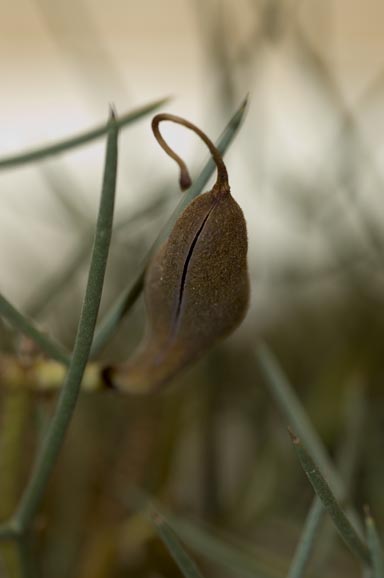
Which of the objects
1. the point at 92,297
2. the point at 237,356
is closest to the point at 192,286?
the point at 92,297

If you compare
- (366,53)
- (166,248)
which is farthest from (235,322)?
(366,53)

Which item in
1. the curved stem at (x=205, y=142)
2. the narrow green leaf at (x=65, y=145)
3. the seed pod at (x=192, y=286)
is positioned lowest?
the seed pod at (x=192, y=286)

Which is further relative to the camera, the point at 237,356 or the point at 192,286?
the point at 237,356

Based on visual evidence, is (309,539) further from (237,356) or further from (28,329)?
(237,356)

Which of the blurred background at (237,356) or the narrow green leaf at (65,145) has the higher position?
the narrow green leaf at (65,145)

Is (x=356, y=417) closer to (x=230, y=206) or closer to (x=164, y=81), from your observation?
(x=230, y=206)

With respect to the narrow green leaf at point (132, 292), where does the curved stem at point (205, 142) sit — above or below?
above
